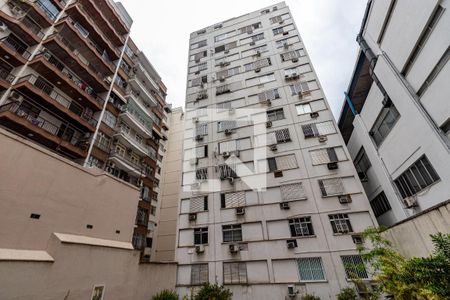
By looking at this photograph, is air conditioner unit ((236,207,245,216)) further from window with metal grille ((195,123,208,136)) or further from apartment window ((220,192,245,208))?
window with metal grille ((195,123,208,136))

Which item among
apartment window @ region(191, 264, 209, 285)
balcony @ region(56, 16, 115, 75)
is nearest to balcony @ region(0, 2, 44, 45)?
balcony @ region(56, 16, 115, 75)

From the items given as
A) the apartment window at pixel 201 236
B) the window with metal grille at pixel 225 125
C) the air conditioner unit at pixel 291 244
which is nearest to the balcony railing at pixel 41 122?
the window with metal grille at pixel 225 125

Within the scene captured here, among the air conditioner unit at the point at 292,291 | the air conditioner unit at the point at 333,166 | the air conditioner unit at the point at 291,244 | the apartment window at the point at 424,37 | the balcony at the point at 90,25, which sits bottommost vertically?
the air conditioner unit at the point at 292,291

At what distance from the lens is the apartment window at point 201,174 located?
19409 millimetres

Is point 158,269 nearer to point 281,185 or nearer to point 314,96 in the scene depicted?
point 281,185

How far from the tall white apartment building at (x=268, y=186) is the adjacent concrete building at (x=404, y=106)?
8.47ft

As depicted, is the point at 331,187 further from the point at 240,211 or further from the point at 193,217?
the point at 193,217

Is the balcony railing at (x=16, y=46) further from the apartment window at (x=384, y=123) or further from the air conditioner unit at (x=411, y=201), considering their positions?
the air conditioner unit at (x=411, y=201)

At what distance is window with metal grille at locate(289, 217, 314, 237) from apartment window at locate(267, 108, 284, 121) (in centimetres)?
947

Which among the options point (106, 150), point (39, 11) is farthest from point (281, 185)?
point (39, 11)

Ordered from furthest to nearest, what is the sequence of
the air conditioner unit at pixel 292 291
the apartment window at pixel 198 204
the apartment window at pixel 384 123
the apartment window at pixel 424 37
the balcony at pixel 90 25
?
the balcony at pixel 90 25, the apartment window at pixel 198 204, the apartment window at pixel 384 123, the air conditioner unit at pixel 292 291, the apartment window at pixel 424 37

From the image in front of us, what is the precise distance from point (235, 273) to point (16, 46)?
82.7ft

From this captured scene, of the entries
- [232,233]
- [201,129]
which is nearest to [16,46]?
[201,129]

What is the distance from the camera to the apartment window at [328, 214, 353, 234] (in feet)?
46.5
